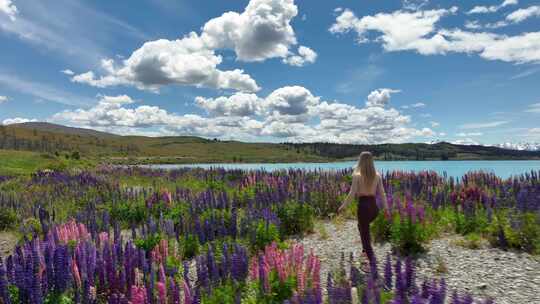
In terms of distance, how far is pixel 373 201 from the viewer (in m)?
7.71

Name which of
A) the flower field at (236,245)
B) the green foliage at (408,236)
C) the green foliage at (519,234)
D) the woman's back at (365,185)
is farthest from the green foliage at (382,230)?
the green foliage at (519,234)

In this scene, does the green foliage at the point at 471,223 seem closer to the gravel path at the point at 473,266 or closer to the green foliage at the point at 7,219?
the gravel path at the point at 473,266

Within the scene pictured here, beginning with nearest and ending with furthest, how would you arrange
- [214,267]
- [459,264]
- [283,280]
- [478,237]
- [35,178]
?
[283,280], [214,267], [459,264], [478,237], [35,178]

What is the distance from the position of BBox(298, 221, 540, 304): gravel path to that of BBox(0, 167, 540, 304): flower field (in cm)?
32

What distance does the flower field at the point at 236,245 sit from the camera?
473cm

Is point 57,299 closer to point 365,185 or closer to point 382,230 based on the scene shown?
point 365,185

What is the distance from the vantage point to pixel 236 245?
599 cm

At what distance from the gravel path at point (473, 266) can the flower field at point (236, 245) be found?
1.06 feet

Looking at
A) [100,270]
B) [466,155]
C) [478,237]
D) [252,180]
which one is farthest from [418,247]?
[466,155]

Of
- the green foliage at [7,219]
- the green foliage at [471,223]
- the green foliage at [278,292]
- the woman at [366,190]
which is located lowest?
the green foliage at [7,219]

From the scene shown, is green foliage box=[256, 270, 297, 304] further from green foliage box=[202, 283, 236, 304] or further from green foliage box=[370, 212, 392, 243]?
green foliage box=[370, 212, 392, 243]

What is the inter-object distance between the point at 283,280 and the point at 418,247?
3.80 metres

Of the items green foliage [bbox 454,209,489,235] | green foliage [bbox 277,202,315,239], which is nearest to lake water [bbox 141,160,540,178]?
green foliage [bbox 454,209,489,235]

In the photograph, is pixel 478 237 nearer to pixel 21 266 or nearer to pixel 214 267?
pixel 214 267
